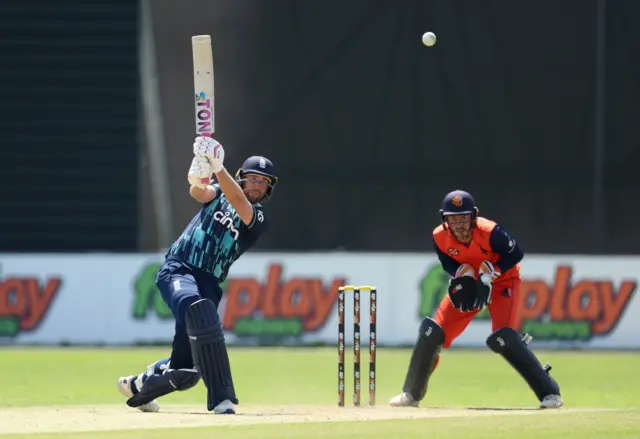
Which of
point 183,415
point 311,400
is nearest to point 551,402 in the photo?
point 311,400

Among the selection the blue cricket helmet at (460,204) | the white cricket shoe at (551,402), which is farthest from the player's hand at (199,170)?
the white cricket shoe at (551,402)

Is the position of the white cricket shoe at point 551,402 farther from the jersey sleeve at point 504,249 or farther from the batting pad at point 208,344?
the batting pad at point 208,344

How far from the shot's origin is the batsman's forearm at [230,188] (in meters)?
8.05

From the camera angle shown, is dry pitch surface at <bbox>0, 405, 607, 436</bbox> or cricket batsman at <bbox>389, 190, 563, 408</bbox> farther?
cricket batsman at <bbox>389, 190, 563, 408</bbox>

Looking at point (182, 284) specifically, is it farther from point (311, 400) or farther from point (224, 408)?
point (311, 400)

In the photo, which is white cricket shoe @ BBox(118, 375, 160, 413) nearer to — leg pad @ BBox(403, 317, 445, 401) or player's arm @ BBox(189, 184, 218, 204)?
player's arm @ BBox(189, 184, 218, 204)

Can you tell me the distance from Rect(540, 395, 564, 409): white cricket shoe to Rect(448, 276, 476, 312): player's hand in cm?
78

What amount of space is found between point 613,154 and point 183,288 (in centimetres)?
1106

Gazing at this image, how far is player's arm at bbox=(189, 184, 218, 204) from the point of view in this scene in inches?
328

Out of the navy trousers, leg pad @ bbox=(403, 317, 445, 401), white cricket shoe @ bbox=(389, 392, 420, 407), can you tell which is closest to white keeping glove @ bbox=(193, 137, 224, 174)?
the navy trousers

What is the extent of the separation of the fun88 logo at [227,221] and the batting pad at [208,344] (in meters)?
0.46

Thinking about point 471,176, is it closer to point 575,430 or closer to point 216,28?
point 216,28

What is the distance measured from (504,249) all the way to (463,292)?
40 centimetres

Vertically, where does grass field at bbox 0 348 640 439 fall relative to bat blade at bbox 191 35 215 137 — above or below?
below
